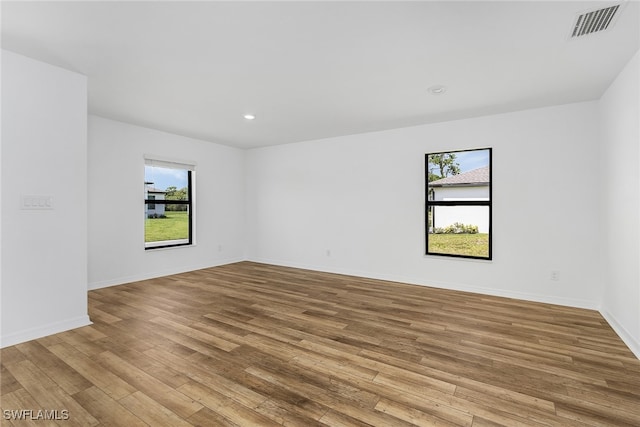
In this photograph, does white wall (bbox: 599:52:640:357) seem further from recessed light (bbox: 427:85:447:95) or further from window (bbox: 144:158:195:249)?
window (bbox: 144:158:195:249)

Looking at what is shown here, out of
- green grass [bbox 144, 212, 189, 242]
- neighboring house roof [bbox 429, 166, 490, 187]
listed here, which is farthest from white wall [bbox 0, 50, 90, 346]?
neighboring house roof [bbox 429, 166, 490, 187]

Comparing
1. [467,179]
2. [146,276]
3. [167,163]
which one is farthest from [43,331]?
[467,179]

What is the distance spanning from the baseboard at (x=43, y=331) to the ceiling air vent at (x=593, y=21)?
4.76m

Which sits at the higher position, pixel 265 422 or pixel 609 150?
pixel 609 150

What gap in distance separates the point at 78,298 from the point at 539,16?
4.47 m

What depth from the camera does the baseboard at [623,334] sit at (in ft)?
8.09

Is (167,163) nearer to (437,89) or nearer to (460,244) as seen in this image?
(437,89)

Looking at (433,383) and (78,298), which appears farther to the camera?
(78,298)

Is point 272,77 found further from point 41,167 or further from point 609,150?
point 609,150

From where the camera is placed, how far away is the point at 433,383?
2.04 metres

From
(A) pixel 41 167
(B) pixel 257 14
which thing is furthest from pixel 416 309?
(A) pixel 41 167

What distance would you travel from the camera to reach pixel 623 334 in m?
2.76

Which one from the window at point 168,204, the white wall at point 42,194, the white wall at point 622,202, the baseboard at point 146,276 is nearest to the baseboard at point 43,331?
the white wall at point 42,194

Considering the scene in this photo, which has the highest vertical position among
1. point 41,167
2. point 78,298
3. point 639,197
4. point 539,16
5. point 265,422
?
point 539,16
